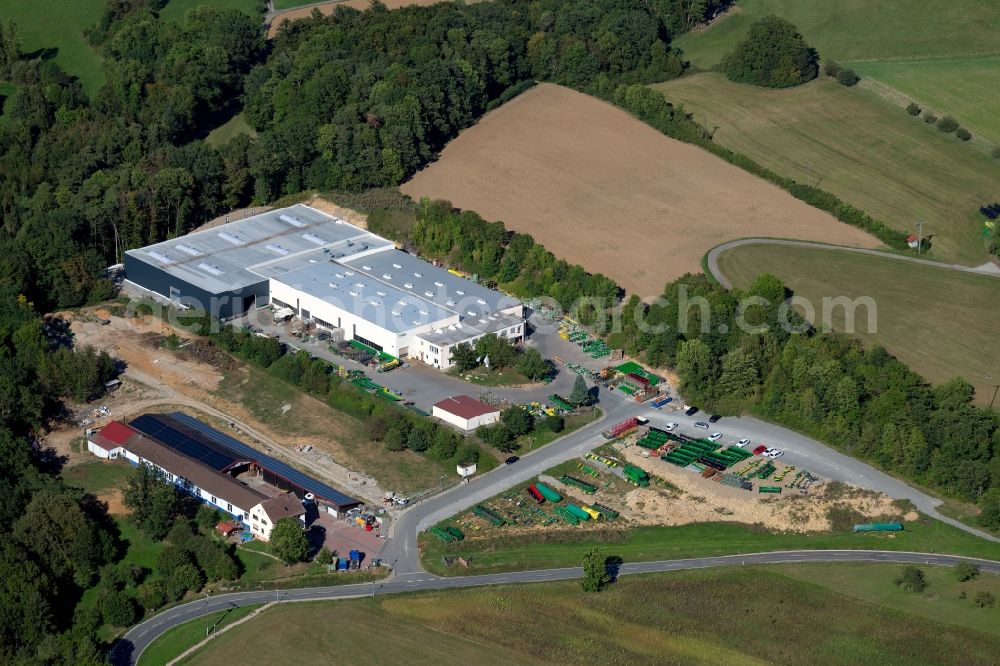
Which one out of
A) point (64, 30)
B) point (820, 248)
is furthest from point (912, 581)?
point (64, 30)

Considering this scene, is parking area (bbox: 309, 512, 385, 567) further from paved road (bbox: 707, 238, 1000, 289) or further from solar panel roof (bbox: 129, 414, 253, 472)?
paved road (bbox: 707, 238, 1000, 289)

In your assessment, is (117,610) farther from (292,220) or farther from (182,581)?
(292,220)

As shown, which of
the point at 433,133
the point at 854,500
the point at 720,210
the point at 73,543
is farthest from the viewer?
the point at 433,133

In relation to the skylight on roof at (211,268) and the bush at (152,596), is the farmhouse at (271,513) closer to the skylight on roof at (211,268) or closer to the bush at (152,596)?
the bush at (152,596)

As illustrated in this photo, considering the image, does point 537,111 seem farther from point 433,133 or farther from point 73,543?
point 73,543

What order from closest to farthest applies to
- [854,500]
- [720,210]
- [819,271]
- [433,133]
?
[854,500]
[819,271]
[720,210]
[433,133]

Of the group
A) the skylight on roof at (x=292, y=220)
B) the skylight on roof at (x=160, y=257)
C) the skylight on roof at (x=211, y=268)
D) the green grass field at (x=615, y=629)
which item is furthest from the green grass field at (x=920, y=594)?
the skylight on roof at (x=160, y=257)

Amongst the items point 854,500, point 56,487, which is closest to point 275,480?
point 56,487
